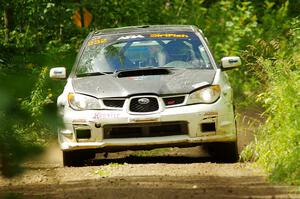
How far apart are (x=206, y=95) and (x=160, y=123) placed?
1.93 ft

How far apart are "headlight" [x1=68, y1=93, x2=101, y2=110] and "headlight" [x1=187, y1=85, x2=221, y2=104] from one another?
0.99 meters

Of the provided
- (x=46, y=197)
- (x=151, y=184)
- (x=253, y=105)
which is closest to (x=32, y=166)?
(x=46, y=197)

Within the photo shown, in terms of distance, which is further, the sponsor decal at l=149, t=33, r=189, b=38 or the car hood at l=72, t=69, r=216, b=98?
the sponsor decal at l=149, t=33, r=189, b=38

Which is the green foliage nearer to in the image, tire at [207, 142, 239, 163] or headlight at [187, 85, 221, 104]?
tire at [207, 142, 239, 163]

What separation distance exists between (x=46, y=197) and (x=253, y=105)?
1102 cm

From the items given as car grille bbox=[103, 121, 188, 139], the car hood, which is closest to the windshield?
the car hood

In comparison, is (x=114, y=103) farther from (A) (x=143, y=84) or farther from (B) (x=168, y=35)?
(B) (x=168, y=35)

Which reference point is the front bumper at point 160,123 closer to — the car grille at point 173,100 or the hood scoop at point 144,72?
the car grille at point 173,100

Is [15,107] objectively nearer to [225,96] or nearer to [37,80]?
[37,80]

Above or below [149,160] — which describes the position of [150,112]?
above

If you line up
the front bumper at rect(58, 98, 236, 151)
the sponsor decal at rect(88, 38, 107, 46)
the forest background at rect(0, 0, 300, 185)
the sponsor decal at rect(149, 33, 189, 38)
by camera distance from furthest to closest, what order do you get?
the sponsor decal at rect(149, 33, 189, 38) < the sponsor decal at rect(88, 38, 107, 46) < the front bumper at rect(58, 98, 236, 151) < the forest background at rect(0, 0, 300, 185)

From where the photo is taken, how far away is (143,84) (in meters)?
9.14

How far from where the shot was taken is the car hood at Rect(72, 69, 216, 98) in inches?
354

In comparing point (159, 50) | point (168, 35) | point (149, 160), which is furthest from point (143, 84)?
point (168, 35)
